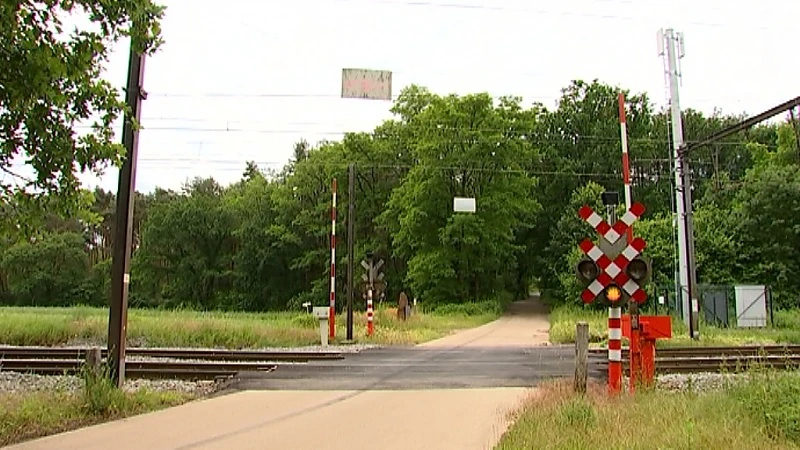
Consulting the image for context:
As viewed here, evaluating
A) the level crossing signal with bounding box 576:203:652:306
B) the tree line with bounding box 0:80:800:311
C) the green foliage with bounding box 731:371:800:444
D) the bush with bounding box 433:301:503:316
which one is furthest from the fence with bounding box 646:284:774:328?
the green foliage with bounding box 731:371:800:444

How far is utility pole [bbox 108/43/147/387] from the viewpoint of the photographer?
10.9m

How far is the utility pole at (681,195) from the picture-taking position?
24.2 meters

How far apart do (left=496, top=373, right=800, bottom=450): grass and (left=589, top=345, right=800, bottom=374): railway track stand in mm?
4521

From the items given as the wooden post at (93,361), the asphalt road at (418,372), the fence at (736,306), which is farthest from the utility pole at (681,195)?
the wooden post at (93,361)

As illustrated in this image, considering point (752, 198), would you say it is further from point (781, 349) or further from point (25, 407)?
point (25, 407)

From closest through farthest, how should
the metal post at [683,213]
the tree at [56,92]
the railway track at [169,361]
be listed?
the tree at [56,92]
the railway track at [169,361]
the metal post at [683,213]

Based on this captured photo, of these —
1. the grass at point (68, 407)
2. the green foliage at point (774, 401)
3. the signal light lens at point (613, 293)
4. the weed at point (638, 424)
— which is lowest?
the grass at point (68, 407)

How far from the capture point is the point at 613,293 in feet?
33.1

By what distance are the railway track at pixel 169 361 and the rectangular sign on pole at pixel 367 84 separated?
633cm

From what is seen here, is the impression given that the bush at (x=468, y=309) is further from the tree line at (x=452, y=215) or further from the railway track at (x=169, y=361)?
the railway track at (x=169, y=361)

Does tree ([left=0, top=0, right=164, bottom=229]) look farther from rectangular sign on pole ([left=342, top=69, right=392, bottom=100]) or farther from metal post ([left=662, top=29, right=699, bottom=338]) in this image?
metal post ([left=662, top=29, right=699, bottom=338])

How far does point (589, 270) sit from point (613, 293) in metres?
0.48

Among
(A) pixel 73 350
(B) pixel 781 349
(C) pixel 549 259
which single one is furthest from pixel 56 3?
(C) pixel 549 259

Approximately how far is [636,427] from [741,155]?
6879 cm
